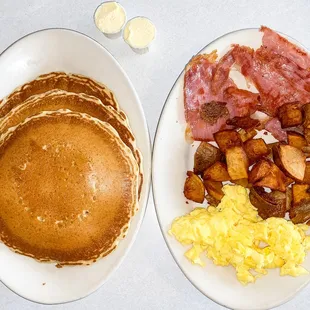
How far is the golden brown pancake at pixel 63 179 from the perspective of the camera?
167cm

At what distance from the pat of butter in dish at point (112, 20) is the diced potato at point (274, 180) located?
0.70 metres

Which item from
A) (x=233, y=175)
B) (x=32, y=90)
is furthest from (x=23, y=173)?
(x=233, y=175)

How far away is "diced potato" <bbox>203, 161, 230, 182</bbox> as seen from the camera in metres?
1.78

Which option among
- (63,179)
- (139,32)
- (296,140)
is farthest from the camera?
(139,32)

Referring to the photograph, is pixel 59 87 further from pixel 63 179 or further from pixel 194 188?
pixel 194 188

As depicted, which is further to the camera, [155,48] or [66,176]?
[155,48]

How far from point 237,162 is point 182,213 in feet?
0.90

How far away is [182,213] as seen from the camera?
186cm

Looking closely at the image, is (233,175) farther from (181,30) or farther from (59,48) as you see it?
(59,48)

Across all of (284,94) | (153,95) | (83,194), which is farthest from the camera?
(153,95)

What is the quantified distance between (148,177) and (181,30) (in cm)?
54

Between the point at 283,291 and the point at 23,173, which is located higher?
the point at 23,173

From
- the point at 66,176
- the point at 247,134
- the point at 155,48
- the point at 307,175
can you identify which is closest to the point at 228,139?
the point at 247,134

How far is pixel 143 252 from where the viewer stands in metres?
1.95
